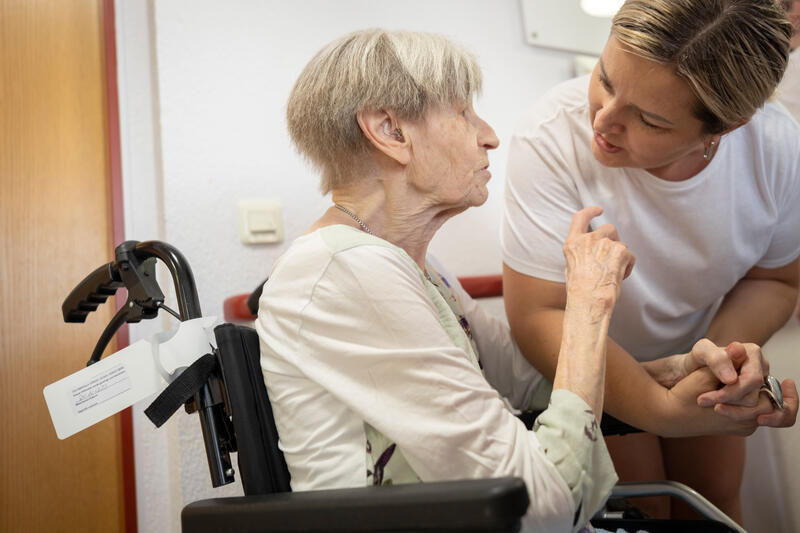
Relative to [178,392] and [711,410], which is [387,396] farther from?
[711,410]

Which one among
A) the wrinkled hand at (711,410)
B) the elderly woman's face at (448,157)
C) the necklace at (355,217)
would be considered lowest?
the wrinkled hand at (711,410)

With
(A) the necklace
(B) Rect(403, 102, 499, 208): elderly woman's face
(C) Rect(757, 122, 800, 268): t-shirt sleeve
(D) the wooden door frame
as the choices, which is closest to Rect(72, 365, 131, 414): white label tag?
(A) the necklace

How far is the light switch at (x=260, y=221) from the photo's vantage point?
1568 mm

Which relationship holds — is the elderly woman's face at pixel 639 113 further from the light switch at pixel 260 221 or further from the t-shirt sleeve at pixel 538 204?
the light switch at pixel 260 221

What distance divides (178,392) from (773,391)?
0.87m

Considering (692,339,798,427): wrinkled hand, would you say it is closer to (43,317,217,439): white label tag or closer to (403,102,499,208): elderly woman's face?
(403,102,499,208): elderly woman's face

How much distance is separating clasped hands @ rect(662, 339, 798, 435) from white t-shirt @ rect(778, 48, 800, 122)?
0.95 meters

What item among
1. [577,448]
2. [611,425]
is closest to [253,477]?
[577,448]

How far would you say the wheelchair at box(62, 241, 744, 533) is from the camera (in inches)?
24.0

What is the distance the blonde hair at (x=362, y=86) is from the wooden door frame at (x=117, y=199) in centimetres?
72

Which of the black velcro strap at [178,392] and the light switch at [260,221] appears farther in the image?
the light switch at [260,221]

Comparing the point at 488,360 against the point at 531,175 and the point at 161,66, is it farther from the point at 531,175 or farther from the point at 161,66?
the point at 161,66

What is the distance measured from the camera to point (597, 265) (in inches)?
38.0

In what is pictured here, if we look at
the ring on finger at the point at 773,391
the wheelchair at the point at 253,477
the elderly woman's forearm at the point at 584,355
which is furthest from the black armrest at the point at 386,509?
the ring on finger at the point at 773,391
